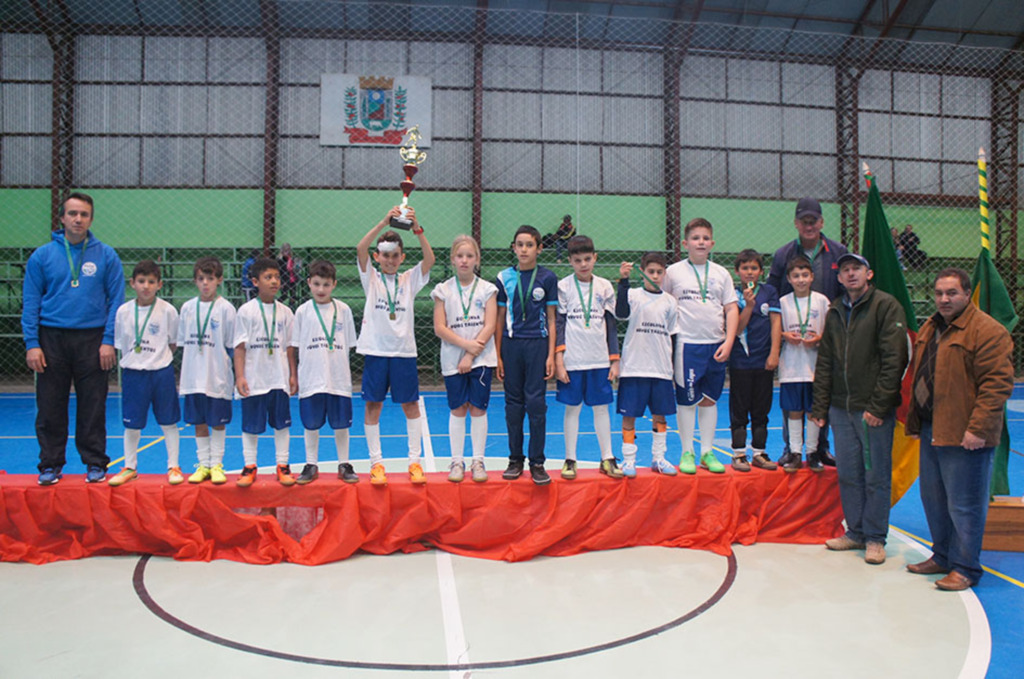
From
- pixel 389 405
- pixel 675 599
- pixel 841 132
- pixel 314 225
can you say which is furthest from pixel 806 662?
pixel 841 132

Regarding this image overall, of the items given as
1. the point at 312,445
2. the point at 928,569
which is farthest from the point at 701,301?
the point at 312,445

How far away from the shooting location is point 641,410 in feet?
15.4

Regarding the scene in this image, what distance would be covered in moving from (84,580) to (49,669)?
116cm

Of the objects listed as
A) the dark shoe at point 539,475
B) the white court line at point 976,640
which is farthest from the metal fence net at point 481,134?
the white court line at point 976,640

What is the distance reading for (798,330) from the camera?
15.9ft

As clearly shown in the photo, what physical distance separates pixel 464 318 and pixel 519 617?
79.0 inches

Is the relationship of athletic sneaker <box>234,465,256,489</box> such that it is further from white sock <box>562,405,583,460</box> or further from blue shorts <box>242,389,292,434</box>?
white sock <box>562,405,583,460</box>

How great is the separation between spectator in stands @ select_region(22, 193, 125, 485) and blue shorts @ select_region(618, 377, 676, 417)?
3575mm

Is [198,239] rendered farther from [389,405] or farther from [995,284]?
[995,284]

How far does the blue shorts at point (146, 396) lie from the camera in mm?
4508

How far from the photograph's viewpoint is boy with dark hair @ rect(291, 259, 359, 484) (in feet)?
14.8

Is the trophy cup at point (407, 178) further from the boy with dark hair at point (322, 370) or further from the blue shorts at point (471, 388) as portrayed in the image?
the blue shorts at point (471, 388)

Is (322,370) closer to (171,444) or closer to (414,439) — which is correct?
(414,439)

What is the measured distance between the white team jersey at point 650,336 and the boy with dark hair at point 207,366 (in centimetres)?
279
